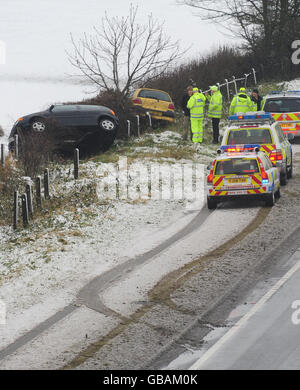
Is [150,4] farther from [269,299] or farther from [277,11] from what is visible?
[269,299]

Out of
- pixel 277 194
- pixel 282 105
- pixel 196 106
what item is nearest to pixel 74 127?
pixel 196 106

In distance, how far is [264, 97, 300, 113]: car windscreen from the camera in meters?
28.3

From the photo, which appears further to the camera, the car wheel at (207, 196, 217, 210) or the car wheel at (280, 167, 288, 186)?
the car wheel at (280, 167, 288, 186)

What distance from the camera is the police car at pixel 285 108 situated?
28.3 metres

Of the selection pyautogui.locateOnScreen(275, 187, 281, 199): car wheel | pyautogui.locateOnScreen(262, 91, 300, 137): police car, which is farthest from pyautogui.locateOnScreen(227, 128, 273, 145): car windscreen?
pyautogui.locateOnScreen(262, 91, 300, 137): police car

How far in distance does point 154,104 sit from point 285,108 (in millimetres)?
4946

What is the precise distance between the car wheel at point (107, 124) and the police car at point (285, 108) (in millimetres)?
6150

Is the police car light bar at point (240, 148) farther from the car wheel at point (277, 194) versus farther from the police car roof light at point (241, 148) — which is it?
the car wheel at point (277, 194)

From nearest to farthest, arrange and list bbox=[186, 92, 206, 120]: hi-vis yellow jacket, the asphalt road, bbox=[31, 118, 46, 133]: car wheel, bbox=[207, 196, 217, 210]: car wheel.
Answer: the asphalt road
bbox=[207, 196, 217, 210]: car wheel
bbox=[31, 118, 46, 133]: car wheel
bbox=[186, 92, 206, 120]: hi-vis yellow jacket

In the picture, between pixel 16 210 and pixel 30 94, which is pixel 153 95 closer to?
pixel 16 210

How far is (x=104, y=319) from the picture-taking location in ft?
40.9

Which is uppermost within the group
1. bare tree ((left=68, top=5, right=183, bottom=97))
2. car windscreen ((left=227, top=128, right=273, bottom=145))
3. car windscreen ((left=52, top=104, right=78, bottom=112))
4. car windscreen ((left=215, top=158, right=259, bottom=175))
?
bare tree ((left=68, top=5, right=183, bottom=97))

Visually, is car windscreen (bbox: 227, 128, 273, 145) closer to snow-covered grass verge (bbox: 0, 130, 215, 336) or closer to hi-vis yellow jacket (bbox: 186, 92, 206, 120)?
snow-covered grass verge (bbox: 0, 130, 215, 336)

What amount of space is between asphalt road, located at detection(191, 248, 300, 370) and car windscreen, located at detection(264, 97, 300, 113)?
52.3 ft
